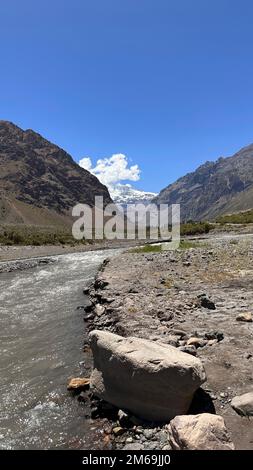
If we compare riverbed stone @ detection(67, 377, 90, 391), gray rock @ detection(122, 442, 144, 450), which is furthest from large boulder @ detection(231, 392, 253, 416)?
riverbed stone @ detection(67, 377, 90, 391)

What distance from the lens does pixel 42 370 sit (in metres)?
13.5

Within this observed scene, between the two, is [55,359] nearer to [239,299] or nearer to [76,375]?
[76,375]

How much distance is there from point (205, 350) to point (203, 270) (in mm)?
15179

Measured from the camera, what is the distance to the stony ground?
352 inches

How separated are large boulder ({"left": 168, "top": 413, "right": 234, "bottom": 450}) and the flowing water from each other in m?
2.30

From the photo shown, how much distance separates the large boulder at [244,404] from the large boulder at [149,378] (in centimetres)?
80

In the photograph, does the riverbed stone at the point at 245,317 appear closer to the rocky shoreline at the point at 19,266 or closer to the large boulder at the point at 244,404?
the large boulder at the point at 244,404

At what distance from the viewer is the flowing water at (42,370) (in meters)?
9.69

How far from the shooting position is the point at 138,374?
9008 mm

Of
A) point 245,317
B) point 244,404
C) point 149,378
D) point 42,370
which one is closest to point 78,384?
point 42,370

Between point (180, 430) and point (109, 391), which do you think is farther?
point (109, 391)

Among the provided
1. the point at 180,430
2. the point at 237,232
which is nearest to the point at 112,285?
the point at 180,430

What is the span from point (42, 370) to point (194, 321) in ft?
17.4

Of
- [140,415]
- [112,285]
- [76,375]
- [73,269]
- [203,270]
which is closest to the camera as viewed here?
[140,415]
